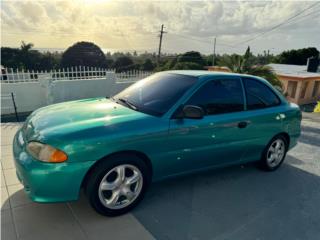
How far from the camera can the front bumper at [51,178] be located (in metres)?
2.45

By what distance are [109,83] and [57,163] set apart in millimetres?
7434

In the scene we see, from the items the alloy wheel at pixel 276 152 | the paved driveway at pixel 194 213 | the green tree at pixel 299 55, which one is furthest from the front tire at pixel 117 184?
the green tree at pixel 299 55

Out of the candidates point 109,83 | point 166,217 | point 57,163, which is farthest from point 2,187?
point 109,83

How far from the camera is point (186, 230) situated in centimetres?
273

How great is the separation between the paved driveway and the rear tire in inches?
8.6

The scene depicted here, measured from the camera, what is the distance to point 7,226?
103 inches

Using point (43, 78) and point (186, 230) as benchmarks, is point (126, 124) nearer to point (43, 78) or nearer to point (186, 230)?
point (186, 230)

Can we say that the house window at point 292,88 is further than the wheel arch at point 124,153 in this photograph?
Yes

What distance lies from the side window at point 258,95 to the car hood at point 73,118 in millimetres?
1699

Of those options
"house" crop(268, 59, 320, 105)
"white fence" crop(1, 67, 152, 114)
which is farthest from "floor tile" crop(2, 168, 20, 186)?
"house" crop(268, 59, 320, 105)

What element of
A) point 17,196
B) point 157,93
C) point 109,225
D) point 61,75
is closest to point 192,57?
point 61,75

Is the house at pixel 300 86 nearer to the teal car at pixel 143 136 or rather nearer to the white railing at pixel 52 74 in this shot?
the white railing at pixel 52 74

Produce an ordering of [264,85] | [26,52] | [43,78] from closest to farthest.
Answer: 1. [264,85]
2. [43,78]
3. [26,52]

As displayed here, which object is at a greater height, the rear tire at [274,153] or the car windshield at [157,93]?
the car windshield at [157,93]
